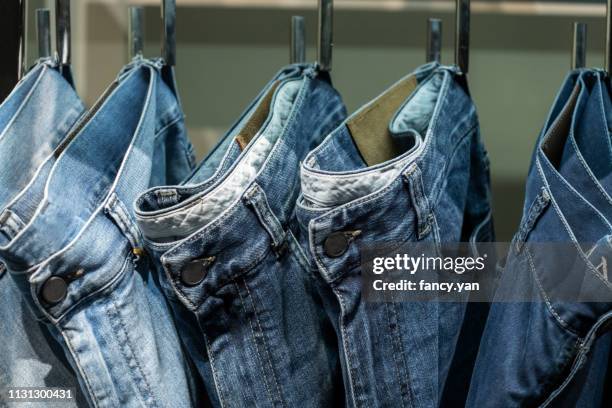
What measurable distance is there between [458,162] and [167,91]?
27 centimetres

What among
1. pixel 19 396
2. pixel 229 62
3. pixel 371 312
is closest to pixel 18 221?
pixel 19 396

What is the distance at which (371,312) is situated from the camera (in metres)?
0.64

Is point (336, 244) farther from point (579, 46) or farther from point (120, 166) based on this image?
point (579, 46)

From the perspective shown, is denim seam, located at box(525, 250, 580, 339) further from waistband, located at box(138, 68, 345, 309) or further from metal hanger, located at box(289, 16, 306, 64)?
metal hanger, located at box(289, 16, 306, 64)

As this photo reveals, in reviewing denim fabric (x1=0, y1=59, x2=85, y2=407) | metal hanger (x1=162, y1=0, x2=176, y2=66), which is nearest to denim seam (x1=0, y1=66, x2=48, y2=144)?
denim fabric (x1=0, y1=59, x2=85, y2=407)

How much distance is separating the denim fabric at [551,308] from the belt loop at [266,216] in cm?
18

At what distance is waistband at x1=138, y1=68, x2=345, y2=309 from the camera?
627mm

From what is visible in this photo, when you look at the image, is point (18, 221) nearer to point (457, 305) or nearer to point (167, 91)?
point (167, 91)

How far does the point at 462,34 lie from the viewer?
2.60 feet

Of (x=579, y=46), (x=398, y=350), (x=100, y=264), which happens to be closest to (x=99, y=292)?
(x=100, y=264)

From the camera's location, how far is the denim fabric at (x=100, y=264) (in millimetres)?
629

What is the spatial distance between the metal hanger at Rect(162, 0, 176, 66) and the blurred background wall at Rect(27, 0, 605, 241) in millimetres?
281

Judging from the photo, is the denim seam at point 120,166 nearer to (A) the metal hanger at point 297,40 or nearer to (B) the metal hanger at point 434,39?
(A) the metal hanger at point 297,40

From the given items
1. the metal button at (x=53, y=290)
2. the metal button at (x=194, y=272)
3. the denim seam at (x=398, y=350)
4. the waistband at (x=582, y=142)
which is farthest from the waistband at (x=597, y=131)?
the metal button at (x=53, y=290)
